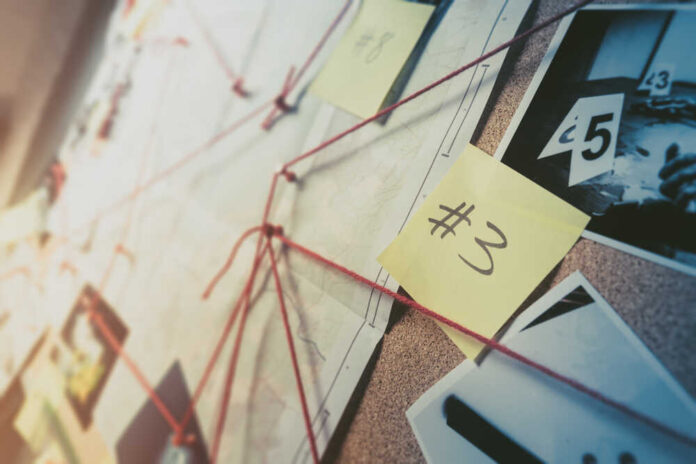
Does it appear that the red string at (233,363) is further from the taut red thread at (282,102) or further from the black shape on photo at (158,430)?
the taut red thread at (282,102)

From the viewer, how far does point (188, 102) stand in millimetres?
640

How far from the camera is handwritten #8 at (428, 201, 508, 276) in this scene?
12.6 inches

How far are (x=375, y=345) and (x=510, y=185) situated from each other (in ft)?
0.68

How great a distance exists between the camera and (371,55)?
45 centimetres

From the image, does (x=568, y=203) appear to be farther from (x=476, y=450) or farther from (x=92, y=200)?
(x=92, y=200)

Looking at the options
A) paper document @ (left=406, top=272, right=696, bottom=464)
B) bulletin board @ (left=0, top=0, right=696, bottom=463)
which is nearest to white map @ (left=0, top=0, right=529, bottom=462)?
bulletin board @ (left=0, top=0, right=696, bottom=463)

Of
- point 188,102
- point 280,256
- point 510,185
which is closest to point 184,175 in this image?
point 188,102

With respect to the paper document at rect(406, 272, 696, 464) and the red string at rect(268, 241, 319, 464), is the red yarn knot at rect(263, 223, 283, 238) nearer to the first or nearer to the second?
the red string at rect(268, 241, 319, 464)

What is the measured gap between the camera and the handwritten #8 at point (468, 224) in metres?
0.32

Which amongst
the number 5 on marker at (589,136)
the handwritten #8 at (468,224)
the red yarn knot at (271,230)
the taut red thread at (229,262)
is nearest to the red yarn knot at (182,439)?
the taut red thread at (229,262)

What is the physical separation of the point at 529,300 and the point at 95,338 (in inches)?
28.3

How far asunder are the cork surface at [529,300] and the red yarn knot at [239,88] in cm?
39

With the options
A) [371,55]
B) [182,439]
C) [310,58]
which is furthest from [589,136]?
[182,439]

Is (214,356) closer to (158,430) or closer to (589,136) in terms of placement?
(158,430)
